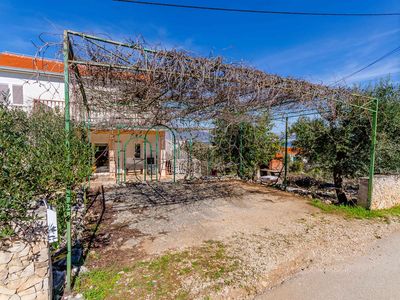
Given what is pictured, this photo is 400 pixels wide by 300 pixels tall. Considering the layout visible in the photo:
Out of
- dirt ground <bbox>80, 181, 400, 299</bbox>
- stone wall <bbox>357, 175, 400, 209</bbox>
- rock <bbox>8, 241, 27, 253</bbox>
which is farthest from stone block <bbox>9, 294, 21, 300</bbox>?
stone wall <bbox>357, 175, 400, 209</bbox>

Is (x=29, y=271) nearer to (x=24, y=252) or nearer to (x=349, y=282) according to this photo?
(x=24, y=252)

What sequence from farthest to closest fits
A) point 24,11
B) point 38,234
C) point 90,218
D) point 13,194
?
1. point 90,218
2. point 24,11
3. point 38,234
4. point 13,194

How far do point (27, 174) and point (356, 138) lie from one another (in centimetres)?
676

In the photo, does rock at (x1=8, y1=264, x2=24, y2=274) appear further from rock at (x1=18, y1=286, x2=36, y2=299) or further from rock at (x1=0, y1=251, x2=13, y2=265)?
rock at (x1=18, y1=286, x2=36, y2=299)

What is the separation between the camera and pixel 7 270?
172 cm

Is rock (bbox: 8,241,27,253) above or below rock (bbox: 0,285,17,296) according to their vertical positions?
above

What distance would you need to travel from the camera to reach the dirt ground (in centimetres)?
276

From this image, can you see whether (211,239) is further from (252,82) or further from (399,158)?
(399,158)

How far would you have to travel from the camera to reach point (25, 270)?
5.83 ft

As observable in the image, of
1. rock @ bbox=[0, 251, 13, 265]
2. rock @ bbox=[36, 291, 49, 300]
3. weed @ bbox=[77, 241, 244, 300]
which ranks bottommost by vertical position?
weed @ bbox=[77, 241, 244, 300]

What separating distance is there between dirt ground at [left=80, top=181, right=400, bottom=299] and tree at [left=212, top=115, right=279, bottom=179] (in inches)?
112

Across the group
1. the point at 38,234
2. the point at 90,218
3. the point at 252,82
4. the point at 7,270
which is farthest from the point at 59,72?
the point at 90,218

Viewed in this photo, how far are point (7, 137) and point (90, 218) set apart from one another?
3.05 meters

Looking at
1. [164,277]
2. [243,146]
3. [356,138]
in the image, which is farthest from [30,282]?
[243,146]
